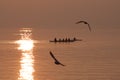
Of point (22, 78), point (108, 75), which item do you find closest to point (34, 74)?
point (22, 78)

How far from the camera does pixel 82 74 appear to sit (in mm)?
64625

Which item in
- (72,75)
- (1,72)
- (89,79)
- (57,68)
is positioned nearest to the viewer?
(89,79)

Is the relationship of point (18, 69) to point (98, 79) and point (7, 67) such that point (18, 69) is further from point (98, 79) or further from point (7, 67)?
point (98, 79)

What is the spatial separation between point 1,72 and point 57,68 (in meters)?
8.10

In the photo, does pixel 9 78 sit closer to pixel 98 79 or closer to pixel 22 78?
pixel 22 78

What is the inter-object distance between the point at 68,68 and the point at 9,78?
36.1ft

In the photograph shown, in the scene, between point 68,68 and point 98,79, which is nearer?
point 98,79

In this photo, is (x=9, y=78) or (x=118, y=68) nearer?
(x=9, y=78)

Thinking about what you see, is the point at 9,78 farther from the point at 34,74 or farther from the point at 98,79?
the point at 98,79

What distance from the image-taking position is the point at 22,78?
211ft

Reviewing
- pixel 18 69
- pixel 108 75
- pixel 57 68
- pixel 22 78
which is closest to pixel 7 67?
pixel 18 69

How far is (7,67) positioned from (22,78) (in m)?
11.3

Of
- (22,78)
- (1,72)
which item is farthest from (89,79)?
(1,72)

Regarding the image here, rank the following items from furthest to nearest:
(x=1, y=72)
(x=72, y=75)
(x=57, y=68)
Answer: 1. (x=57, y=68)
2. (x=1, y=72)
3. (x=72, y=75)
